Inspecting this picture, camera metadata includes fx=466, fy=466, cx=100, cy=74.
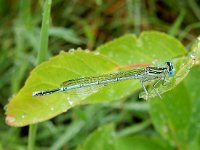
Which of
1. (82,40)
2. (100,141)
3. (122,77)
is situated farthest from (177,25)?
(122,77)

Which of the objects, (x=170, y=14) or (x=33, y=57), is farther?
(x=170, y=14)

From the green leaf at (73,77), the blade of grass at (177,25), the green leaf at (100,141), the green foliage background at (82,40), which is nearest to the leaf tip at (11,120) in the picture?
the green leaf at (73,77)

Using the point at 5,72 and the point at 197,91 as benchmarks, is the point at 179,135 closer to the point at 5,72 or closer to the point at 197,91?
the point at 197,91

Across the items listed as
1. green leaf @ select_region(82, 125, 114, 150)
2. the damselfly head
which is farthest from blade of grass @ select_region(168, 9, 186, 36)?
the damselfly head

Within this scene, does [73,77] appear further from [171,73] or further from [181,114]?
[181,114]

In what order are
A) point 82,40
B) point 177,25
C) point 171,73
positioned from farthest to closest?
point 82,40
point 177,25
point 171,73

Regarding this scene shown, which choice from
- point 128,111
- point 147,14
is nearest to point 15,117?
point 128,111

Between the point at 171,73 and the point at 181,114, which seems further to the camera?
the point at 181,114

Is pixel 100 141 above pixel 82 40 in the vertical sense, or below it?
below
